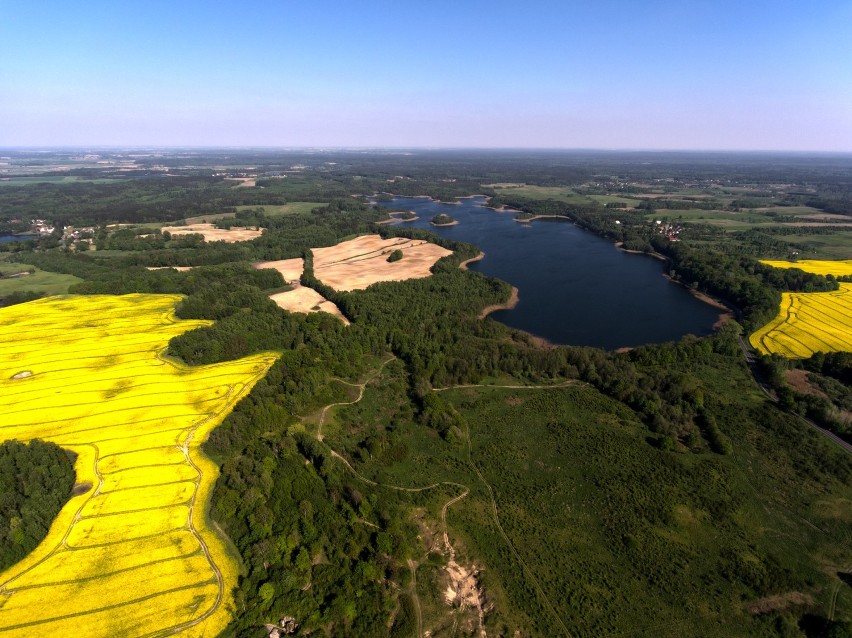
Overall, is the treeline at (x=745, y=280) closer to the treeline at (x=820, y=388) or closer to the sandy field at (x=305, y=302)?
the treeline at (x=820, y=388)

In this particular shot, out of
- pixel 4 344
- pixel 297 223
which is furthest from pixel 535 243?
pixel 4 344

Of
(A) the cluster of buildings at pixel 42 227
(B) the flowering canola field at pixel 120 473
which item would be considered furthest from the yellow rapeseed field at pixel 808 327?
(A) the cluster of buildings at pixel 42 227

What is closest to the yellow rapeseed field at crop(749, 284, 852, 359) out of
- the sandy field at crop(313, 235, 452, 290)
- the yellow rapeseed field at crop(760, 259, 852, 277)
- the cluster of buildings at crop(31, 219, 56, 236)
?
the yellow rapeseed field at crop(760, 259, 852, 277)

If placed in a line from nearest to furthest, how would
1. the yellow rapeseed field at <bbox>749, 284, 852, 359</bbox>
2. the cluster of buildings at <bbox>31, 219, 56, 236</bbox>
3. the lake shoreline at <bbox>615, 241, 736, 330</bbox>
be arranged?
the yellow rapeseed field at <bbox>749, 284, 852, 359</bbox> → the lake shoreline at <bbox>615, 241, 736, 330</bbox> → the cluster of buildings at <bbox>31, 219, 56, 236</bbox>

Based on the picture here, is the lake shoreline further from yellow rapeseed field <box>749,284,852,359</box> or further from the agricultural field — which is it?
the agricultural field

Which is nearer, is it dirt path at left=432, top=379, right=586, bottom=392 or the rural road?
the rural road

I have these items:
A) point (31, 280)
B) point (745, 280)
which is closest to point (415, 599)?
point (745, 280)
